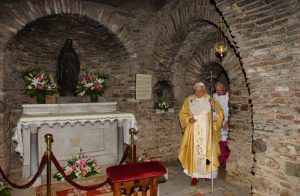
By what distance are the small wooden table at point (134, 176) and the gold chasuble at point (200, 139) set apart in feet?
7.80

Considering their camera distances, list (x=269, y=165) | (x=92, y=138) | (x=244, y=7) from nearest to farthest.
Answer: (x=244, y=7)
(x=269, y=165)
(x=92, y=138)

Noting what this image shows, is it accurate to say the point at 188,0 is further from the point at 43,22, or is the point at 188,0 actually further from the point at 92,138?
the point at 92,138

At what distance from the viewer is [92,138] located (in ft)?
21.2

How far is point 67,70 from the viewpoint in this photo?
670 cm

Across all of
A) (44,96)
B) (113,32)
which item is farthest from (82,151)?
(113,32)

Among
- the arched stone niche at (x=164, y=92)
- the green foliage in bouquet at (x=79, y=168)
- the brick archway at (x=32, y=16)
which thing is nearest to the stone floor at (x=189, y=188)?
the green foliage in bouquet at (x=79, y=168)

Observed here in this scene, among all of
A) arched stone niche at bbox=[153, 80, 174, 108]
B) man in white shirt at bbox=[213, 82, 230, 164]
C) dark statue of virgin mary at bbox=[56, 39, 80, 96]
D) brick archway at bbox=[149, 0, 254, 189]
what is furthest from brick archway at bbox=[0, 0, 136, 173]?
man in white shirt at bbox=[213, 82, 230, 164]

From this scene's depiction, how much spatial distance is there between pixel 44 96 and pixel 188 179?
14.1ft

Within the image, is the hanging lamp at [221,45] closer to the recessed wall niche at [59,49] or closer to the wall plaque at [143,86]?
the wall plaque at [143,86]

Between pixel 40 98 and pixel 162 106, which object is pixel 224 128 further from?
pixel 40 98

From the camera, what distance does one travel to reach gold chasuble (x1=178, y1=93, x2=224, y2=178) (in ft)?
18.4

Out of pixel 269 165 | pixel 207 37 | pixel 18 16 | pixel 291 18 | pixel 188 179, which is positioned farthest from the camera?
pixel 207 37

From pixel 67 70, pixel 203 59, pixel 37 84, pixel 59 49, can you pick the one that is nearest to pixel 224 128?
pixel 203 59

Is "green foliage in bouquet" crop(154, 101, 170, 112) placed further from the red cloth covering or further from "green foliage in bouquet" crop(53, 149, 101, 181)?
the red cloth covering
